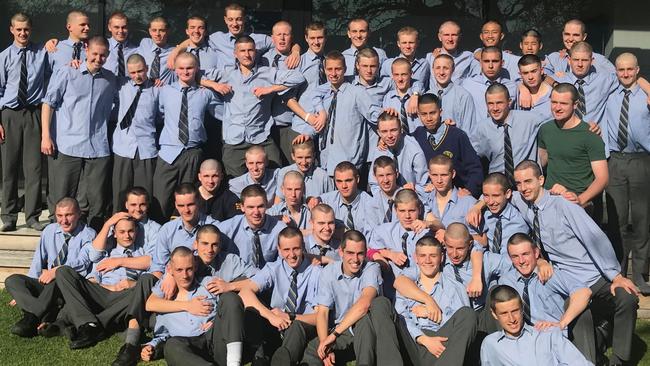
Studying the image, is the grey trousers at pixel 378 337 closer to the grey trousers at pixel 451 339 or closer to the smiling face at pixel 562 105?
the grey trousers at pixel 451 339

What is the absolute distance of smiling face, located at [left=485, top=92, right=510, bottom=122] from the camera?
8484 mm

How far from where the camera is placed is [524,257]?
7.32m

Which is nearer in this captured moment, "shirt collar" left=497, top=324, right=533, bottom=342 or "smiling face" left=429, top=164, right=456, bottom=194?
"shirt collar" left=497, top=324, right=533, bottom=342

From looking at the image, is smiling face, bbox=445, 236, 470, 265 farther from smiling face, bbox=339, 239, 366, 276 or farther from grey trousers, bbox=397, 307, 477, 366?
smiling face, bbox=339, 239, 366, 276

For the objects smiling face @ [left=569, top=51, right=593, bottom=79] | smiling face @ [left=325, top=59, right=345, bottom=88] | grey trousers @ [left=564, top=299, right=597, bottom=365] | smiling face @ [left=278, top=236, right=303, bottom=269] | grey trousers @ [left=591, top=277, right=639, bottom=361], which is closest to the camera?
grey trousers @ [left=564, top=299, right=597, bottom=365]

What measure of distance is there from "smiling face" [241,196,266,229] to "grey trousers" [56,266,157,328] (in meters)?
0.97

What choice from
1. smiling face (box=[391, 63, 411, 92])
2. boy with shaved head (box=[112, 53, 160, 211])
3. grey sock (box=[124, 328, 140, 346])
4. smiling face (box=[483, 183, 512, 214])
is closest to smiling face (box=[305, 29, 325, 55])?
smiling face (box=[391, 63, 411, 92])

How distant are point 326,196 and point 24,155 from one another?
324cm

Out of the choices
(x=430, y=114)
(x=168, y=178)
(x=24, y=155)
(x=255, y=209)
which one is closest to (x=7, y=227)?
(x=24, y=155)

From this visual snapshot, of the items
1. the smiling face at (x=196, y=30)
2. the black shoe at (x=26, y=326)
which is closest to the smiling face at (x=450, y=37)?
the smiling face at (x=196, y=30)

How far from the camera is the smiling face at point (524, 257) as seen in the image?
7301 millimetres

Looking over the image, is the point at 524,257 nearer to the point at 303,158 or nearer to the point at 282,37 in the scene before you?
the point at 303,158

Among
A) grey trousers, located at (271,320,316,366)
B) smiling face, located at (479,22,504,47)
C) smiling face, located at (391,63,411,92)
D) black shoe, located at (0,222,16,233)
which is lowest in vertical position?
grey trousers, located at (271,320,316,366)

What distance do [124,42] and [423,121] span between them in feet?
10.9
